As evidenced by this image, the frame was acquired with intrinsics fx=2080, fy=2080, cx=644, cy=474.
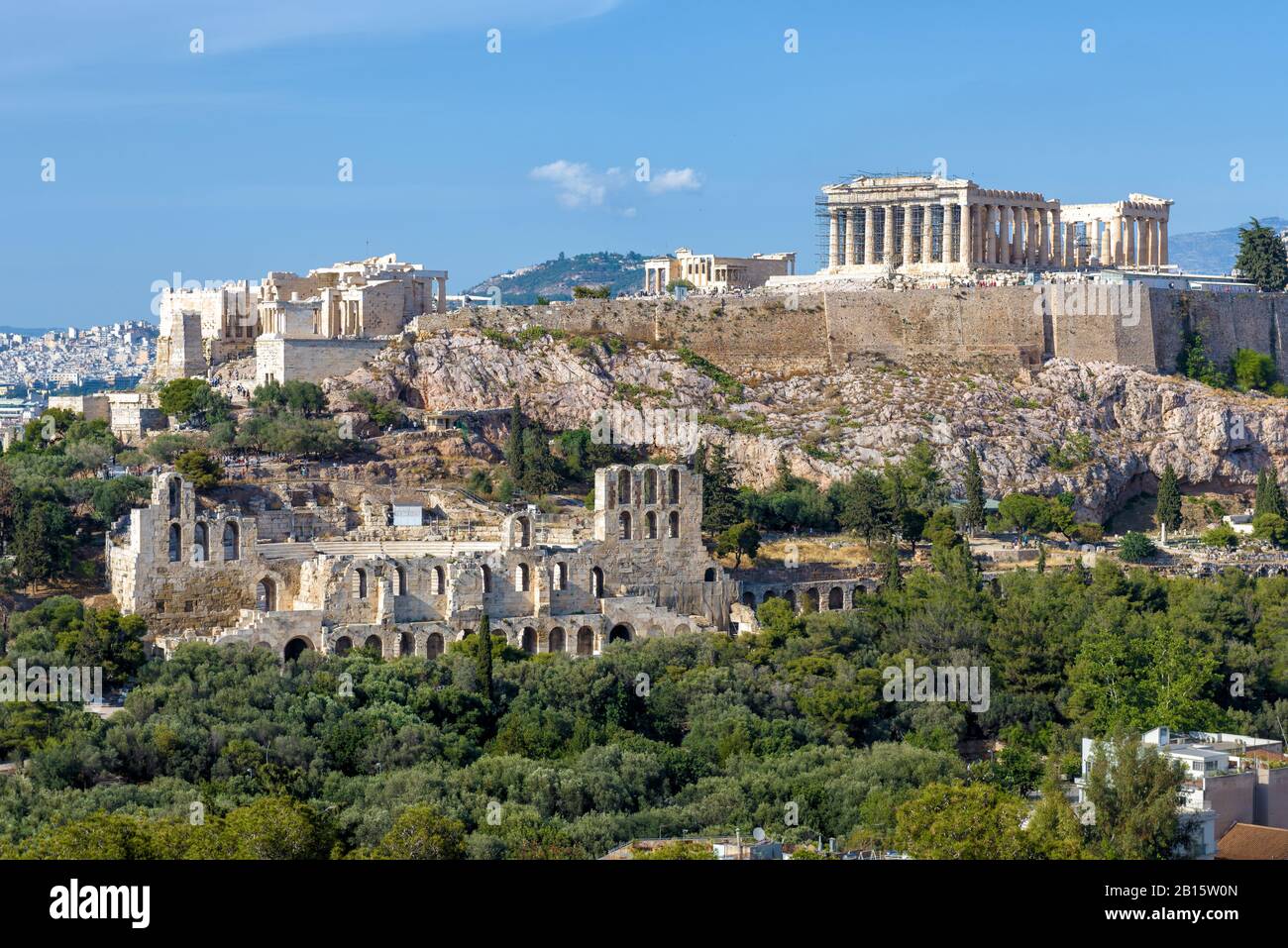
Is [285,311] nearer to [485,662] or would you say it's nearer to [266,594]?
[266,594]

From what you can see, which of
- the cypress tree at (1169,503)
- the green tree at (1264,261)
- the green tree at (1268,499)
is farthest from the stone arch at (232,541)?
the green tree at (1264,261)

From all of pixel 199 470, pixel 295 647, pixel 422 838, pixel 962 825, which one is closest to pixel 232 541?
pixel 295 647

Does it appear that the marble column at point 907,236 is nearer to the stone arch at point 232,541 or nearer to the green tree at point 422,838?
the stone arch at point 232,541

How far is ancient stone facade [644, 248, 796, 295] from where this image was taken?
85.6 metres

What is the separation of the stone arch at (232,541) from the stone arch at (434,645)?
173 inches

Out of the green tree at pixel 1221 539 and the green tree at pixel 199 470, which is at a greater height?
the green tree at pixel 199 470

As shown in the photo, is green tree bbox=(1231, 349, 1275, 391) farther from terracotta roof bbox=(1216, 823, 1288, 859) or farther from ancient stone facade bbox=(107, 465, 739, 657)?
terracotta roof bbox=(1216, 823, 1288, 859)

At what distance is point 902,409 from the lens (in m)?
65.7

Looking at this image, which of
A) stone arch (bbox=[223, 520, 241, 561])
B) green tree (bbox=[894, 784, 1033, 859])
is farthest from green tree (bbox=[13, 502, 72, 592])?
green tree (bbox=[894, 784, 1033, 859])

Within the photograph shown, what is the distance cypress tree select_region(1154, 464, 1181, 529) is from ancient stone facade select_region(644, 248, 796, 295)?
73.3ft

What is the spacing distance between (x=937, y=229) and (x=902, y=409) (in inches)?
590

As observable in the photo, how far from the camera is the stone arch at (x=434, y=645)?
44.0 metres
